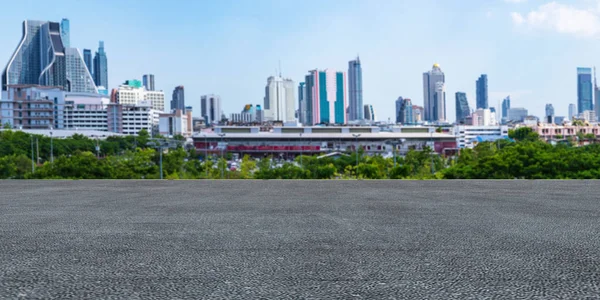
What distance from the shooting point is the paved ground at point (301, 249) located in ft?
8.71

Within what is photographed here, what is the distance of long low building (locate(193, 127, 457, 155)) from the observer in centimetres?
6320

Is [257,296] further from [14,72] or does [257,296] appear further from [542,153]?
[14,72]

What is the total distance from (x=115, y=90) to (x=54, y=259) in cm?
15943

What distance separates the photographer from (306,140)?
64.9 metres

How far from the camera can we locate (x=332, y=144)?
6525cm

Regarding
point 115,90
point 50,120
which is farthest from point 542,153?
point 115,90

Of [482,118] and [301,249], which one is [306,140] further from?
[482,118]

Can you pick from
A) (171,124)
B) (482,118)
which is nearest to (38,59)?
(171,124)

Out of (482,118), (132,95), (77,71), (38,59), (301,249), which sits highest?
(38,59)

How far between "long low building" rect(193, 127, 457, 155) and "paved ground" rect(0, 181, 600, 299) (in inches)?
2186

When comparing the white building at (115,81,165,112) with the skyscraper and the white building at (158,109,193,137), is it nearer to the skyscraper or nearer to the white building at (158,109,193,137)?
the skyscraper

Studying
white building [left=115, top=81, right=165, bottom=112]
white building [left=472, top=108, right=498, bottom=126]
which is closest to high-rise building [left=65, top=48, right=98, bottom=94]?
white building [left=115, top=81, right=165, bottom=112]

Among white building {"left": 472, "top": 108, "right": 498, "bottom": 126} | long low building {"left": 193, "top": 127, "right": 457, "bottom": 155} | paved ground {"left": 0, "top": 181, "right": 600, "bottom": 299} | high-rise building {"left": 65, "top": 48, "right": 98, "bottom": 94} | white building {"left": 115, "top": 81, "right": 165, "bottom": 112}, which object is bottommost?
paved ground {"left": 0, "top": 181, "right": 600, "bottom": 299}

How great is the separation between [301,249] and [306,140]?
61.3 meters
